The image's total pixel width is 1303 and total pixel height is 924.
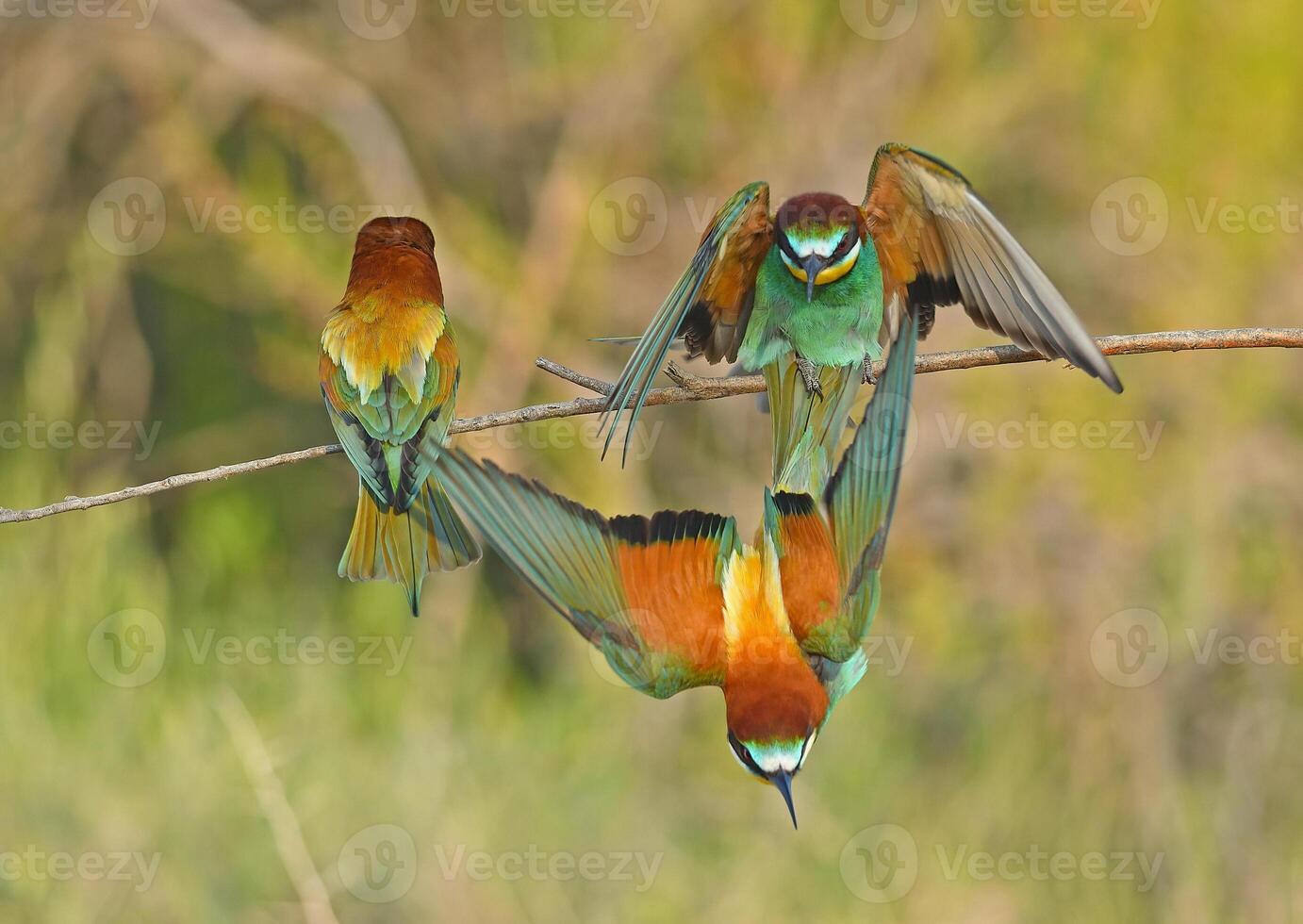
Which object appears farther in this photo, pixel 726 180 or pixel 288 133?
pixel 288 133

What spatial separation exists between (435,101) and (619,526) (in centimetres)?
465

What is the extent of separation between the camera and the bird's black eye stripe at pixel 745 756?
2.27 meters

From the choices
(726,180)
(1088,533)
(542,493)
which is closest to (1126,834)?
(1088,533)

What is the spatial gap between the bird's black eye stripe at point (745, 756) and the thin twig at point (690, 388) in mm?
535

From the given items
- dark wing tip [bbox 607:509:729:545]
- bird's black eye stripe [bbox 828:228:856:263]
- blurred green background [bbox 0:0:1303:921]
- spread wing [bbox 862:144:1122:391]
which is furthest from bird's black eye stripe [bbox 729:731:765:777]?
blurred green background [bbox 0:0:1303:921]

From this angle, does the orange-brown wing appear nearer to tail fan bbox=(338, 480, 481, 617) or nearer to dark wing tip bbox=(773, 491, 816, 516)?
dark wing tip bbox=(773, 491, 816, 516)

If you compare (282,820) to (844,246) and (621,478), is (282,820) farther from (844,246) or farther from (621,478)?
(621,478)

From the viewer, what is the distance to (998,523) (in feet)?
19.3

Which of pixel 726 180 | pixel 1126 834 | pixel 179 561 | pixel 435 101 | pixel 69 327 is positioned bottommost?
pixel 1126 834

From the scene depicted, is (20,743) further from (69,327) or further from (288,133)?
(288,133)

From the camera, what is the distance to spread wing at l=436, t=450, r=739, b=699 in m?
2.29

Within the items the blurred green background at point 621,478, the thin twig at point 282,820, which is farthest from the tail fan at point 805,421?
the blurred green background at point 621,478

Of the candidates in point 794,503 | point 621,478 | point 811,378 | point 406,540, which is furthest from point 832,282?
point 621,478

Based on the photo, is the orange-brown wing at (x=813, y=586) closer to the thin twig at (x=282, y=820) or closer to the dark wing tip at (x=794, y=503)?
the dark wing tip at (x=794, y=503)
